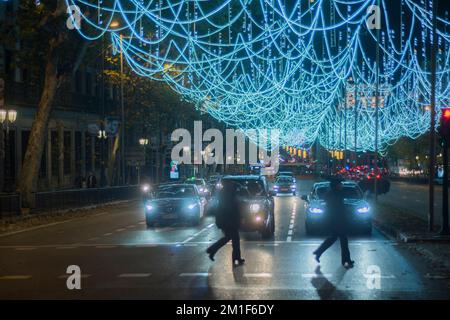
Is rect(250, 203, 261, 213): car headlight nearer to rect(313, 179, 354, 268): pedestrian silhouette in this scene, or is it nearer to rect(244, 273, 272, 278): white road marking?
rect(313, 179, 354, 268): pedestrian silhouette

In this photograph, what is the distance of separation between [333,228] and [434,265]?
2.14 meters

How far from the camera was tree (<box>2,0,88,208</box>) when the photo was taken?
31.4 meters

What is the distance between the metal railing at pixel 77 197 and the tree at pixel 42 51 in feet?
2.96

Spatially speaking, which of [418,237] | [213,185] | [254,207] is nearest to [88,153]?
[213,185]

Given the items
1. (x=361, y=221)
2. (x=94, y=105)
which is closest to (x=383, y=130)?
(x=94, y=105)

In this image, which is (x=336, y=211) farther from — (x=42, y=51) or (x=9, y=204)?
(x=42, y=51)

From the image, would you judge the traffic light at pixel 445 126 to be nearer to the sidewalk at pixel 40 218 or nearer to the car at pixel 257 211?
the car at pixel 257 211

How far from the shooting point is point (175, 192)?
26891 millimetres

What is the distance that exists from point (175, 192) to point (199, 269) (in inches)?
499

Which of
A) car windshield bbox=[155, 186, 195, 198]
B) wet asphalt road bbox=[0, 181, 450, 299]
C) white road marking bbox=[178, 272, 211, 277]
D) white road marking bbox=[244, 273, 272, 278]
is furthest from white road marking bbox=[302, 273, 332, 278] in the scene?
car windshield bbox=[155, 186, 195, 198]

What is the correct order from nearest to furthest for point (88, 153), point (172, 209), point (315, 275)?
point (315, 275), point (172, 209), point (88, 153)

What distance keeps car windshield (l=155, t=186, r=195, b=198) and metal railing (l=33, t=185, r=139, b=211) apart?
7.50 metres
